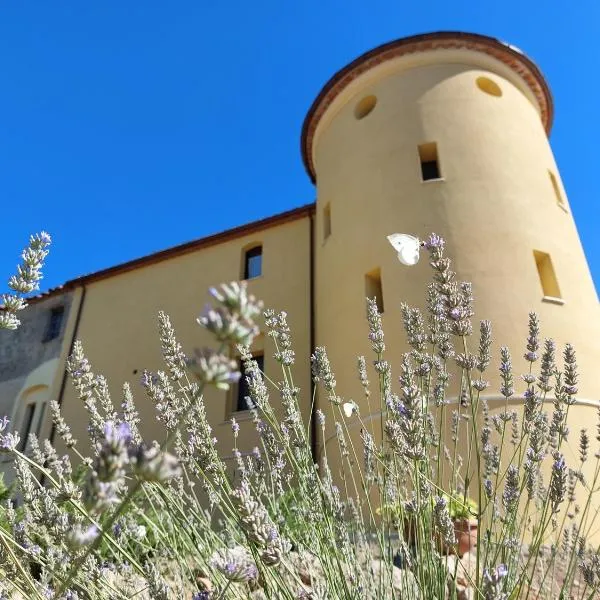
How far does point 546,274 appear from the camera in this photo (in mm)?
7516

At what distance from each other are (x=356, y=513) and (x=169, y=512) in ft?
3.05

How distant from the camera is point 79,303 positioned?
1331 cm

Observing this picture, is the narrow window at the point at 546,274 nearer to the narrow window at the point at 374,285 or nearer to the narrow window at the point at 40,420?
the narrow window at the point at 374,285

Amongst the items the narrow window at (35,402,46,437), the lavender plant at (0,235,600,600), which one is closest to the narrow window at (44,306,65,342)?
the narrow window at (35,402,46,437)

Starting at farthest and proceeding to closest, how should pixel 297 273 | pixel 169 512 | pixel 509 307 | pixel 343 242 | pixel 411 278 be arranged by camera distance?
pixel 297 273
pixel 343 242
pixel 411 278
pixel 509 307
pixel 169 512

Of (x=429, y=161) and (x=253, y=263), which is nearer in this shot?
(x=429, y=161)

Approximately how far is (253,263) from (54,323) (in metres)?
5.59

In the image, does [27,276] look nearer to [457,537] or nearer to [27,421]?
[457,537]

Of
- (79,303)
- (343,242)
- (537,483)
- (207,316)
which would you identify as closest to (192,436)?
(207,316)

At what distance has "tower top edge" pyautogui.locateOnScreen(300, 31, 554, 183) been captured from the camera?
374 inches

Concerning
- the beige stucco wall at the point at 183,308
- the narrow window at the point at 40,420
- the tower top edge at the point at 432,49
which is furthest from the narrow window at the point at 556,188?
the narrow window at the point at 40,420

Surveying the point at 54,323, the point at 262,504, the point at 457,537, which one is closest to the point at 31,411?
the point at 54,323

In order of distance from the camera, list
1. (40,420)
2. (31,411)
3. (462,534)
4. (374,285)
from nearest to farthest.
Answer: (462,534) < (374,285) < (40,420) < (31,411)

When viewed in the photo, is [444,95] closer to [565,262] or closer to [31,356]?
[565,262]
